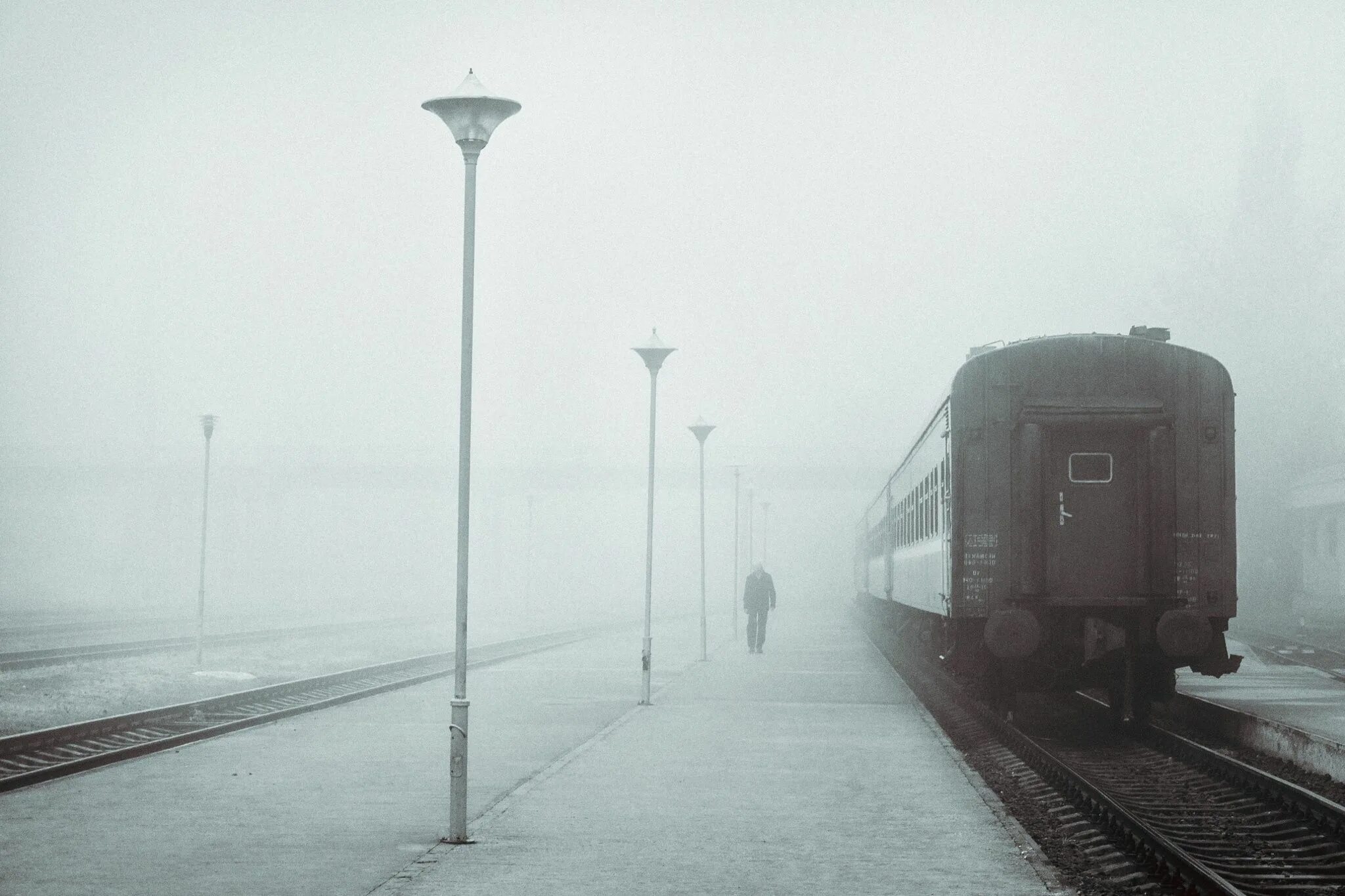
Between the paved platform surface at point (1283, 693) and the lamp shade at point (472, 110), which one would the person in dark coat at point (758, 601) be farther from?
the lamp shade at point (472, 110)

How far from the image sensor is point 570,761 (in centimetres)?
1288

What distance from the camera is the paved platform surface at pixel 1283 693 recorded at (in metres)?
16.8

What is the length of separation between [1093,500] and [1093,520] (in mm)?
180

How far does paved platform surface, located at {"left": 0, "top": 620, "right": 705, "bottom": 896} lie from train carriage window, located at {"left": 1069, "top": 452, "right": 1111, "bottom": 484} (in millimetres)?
5130

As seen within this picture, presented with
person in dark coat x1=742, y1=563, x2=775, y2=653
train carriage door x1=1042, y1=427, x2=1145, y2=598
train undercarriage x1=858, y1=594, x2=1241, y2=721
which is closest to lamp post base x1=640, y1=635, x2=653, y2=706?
train undercarriage x1=858, y1=594, x2=1241, y2=721

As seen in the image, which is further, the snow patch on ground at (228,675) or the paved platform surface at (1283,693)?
the snow patch on ground at (228,675)

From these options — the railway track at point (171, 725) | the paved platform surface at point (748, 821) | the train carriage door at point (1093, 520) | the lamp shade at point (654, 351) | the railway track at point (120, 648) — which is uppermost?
the lamp shade at point (654, 351)

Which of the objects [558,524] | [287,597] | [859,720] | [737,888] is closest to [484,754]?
[859,720]

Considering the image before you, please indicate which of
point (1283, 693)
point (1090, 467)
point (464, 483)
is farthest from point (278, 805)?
point (1283, 693)

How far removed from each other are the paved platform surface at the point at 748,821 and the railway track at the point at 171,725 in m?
3.66

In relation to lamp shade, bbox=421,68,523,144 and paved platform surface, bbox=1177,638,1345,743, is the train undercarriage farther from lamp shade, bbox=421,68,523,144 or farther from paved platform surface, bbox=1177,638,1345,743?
lamp shade, bbox=421,68,523,144

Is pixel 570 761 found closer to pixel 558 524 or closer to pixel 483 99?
pixel 483 99

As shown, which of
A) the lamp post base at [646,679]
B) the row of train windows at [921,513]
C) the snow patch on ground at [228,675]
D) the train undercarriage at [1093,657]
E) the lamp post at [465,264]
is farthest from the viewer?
the snow patch on ground at [228,675]

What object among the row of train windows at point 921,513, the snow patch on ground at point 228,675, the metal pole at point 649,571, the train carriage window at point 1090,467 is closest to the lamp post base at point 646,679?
the metal pole at point 649,571
